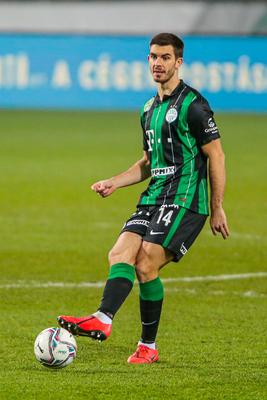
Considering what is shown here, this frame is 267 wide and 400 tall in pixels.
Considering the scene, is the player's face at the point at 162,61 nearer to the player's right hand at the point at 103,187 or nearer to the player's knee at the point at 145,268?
the player's right hand at the point at 103,187

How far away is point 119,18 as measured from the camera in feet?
94.9

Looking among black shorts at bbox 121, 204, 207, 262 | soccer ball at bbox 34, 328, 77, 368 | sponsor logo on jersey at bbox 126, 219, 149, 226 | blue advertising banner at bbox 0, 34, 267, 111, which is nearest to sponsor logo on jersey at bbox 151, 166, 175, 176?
black shorts at bbox 121, 204, 207, 262

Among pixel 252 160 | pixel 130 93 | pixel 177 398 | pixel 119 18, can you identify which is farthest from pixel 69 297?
pixel 119 18

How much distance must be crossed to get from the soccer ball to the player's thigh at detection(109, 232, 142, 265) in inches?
21.9

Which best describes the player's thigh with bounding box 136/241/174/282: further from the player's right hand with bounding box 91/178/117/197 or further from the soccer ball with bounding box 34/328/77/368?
the soccer ball with bounding box 34/328/77/368

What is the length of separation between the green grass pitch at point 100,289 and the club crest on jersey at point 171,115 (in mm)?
1376

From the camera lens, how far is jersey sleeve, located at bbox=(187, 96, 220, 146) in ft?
23.2

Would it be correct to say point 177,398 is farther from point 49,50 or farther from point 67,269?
point 49,50

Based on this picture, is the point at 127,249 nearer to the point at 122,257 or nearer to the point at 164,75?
the point at 122,257

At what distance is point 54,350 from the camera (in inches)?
259

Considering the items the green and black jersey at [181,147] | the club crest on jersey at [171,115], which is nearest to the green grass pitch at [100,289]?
the green and black jersey at [181,147]

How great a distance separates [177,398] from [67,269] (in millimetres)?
4669

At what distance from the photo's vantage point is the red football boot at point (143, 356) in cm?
701

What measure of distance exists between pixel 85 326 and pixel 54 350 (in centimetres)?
21
